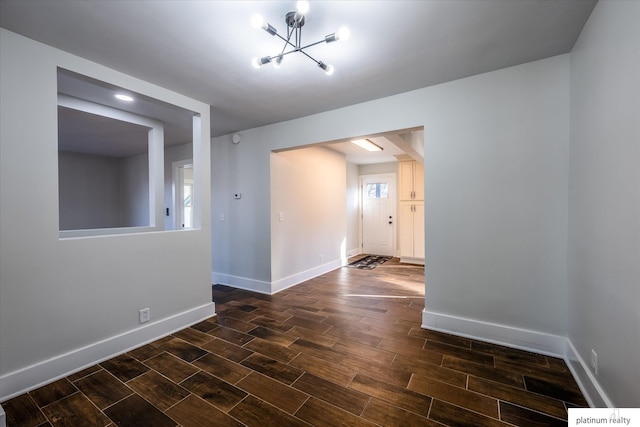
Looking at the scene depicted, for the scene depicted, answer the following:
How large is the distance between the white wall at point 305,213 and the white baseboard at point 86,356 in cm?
157

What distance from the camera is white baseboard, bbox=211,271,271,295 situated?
13.6 ft

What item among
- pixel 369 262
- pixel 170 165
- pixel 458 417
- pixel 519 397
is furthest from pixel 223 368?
pixel 369 262

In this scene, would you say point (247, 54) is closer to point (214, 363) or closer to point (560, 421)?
point (214, 363)

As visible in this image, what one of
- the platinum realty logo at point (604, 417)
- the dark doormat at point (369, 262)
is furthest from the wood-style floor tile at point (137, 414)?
the dark doormat at point (369, 262)

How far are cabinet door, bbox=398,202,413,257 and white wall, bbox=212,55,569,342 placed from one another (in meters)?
3.62

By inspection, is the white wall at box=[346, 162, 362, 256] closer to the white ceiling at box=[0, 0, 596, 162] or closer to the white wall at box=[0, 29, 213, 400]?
the white ceiling at box=[0, 0, 596, 162]

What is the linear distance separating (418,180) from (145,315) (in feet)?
18.8

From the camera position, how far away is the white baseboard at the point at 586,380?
61.6 inches

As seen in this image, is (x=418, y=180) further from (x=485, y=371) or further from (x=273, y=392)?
(x=273, y=392)

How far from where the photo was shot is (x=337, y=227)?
19.4 feet

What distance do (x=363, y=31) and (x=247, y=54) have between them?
2.99 ft

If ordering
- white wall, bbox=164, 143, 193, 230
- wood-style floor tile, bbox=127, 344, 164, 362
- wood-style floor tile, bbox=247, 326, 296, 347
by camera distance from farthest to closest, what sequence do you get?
white wall, bbox=164, 143, 193, 230 → wood-style floor tile, bbox=247, 326, 296, 347 → wood-style floor tile, bbox=127, 344, 164, 362

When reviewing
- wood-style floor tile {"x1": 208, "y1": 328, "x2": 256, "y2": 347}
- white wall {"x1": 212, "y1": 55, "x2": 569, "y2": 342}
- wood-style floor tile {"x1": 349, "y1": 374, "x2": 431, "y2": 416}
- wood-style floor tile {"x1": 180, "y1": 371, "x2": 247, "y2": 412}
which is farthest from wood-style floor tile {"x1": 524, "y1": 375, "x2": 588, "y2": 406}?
wood-style floor tile {"x1": 208, "y1": 328, "x2": 256, "y2": 347}

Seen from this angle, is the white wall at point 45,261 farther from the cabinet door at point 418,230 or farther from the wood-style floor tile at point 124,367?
the cabinet door at point 418,230
